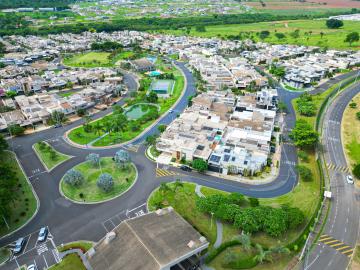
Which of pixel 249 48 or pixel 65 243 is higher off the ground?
pixel 249 48

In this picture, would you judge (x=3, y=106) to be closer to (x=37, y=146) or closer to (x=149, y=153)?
(x=37, y=146)

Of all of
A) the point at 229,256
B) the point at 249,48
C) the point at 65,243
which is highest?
the point at 249,48

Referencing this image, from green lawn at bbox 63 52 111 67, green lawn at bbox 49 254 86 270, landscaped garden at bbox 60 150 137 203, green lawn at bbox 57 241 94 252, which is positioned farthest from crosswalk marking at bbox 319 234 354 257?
green lawn at bbox 63 52 111 67

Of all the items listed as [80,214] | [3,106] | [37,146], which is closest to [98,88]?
[3,106]

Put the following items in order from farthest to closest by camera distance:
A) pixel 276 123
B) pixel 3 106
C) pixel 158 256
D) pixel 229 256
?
pixel 3 106
pixel 276 123
pixel 229 256
pixel 158 256

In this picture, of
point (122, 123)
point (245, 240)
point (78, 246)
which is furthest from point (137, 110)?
point (245, 240)

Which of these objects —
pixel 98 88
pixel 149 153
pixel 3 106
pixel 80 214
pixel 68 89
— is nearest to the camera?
pixel 80 214

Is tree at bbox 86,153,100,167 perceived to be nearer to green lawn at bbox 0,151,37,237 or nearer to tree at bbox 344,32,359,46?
green lawn at bbox 0,151,37,237
